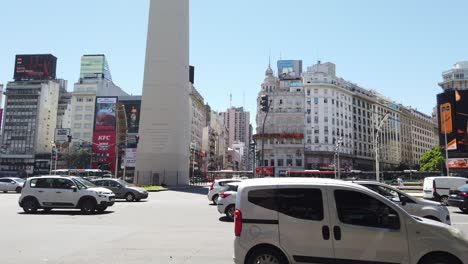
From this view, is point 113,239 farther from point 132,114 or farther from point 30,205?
point 132,114

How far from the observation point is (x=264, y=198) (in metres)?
6.63

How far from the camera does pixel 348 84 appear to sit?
4702 inches

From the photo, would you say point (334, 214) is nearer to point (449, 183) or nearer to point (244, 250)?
point (244, 250)

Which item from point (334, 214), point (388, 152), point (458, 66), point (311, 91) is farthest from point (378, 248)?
point (458, 66)

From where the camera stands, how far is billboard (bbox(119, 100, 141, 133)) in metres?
104

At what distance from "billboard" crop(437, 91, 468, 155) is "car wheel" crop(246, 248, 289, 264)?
79052mm

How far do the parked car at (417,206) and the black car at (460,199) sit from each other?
7612 mm

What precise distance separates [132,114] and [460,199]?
9549 centimetres

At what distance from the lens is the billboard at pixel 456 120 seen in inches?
2972

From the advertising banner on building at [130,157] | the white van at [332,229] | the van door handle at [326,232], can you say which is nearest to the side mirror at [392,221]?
the white van at [332,229]

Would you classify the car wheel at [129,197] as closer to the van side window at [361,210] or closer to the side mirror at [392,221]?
the van side window at [361,210]

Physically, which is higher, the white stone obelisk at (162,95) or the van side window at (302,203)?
the white stone obelisk at (162,95)

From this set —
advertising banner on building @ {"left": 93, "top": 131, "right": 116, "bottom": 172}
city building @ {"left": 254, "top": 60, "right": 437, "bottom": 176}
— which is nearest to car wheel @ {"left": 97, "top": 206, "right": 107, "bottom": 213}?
city building @ {"left": 254, "top": 60, "right": 437, "bottom": 176}

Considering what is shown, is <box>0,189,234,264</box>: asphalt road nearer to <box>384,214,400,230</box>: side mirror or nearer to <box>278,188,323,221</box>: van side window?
<box>278,188,323,221</box>: van side window
